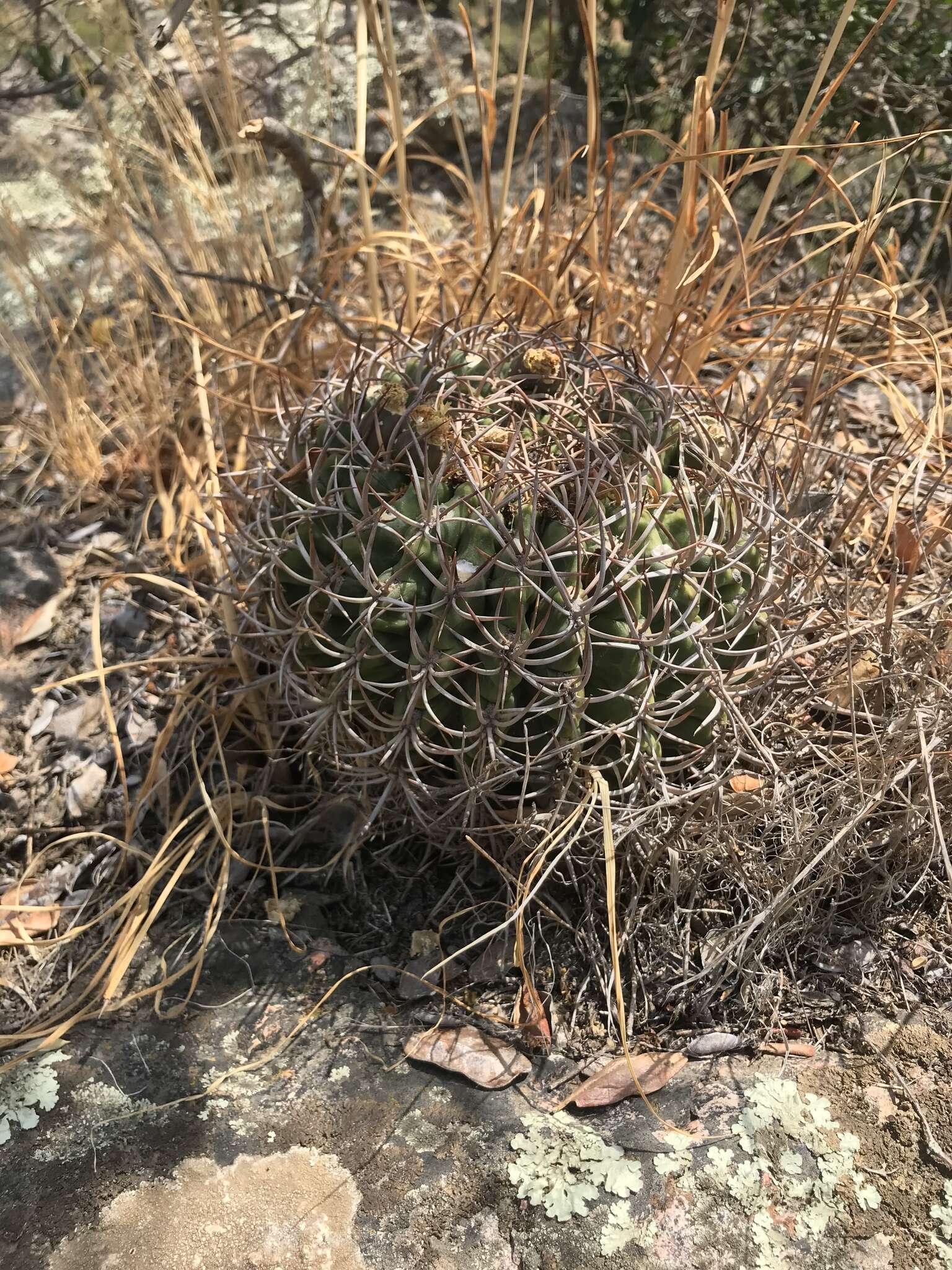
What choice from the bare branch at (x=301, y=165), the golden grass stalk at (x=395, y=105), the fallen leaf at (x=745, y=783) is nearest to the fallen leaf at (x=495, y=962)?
the fallen leaf at (x=745, y=783)

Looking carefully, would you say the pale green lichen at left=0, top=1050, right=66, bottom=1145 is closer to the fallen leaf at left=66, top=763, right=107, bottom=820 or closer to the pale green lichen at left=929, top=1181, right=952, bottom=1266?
the fallen leaf at left=66, top=763, right=107, bottom=820

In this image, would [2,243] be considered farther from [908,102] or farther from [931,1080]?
[931,1080]

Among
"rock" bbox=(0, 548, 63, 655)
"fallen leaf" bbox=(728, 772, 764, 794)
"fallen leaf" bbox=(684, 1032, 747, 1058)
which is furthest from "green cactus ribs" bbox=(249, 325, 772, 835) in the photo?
"rock" bbox=(0, 548, 63, 655)

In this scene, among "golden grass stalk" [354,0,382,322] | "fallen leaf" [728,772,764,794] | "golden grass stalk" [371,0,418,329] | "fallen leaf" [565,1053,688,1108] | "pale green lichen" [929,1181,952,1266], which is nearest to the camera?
"pale green lichen" [929,1181,952,1266]

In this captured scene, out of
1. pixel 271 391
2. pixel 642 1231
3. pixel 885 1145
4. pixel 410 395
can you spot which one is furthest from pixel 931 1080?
pixel 271 391

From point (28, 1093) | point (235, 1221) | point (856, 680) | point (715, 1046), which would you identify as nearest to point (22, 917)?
point (28, 1093)

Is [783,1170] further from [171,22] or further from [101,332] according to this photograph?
[101,332]

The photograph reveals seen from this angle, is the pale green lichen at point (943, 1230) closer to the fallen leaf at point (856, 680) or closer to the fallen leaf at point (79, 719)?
the fallen leaf at point (856, 680)
